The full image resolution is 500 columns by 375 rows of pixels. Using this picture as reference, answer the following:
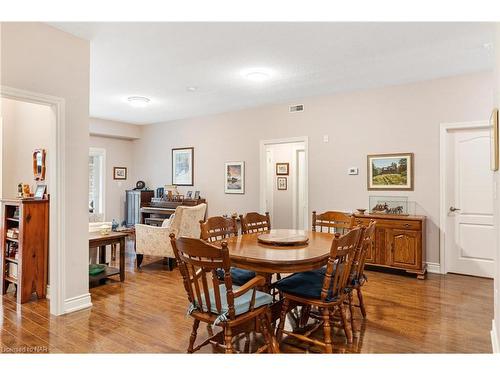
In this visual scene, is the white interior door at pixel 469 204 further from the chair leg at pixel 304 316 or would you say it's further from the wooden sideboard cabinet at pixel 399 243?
the chair leg at pixel 304 316

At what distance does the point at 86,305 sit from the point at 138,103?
3.65m

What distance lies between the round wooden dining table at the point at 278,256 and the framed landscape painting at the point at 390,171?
2.56m

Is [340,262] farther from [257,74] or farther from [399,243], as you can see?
[257,74]

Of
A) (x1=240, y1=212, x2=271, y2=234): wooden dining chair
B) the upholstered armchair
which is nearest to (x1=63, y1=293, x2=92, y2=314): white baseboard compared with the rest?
the upholstered armchair

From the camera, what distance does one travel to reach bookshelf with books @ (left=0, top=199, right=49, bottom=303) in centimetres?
344

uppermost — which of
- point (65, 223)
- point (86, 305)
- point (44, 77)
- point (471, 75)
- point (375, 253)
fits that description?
point (471, 75)

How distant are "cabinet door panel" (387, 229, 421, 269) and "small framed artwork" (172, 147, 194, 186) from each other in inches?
170

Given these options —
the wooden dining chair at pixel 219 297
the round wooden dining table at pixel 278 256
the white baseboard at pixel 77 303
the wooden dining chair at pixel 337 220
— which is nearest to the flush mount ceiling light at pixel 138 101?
the white baseboard at pixel 77 303

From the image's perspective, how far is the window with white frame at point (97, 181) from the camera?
25.6ft

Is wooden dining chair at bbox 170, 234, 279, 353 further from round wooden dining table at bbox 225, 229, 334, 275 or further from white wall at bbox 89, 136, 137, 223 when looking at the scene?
white wall at bbox 89, 136, 137, 223

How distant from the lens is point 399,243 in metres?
4.45

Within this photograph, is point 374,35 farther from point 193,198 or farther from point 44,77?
point 193,198

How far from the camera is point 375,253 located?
4648 millimetres

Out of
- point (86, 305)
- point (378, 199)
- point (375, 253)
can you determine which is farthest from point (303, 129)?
point (86, 305)
